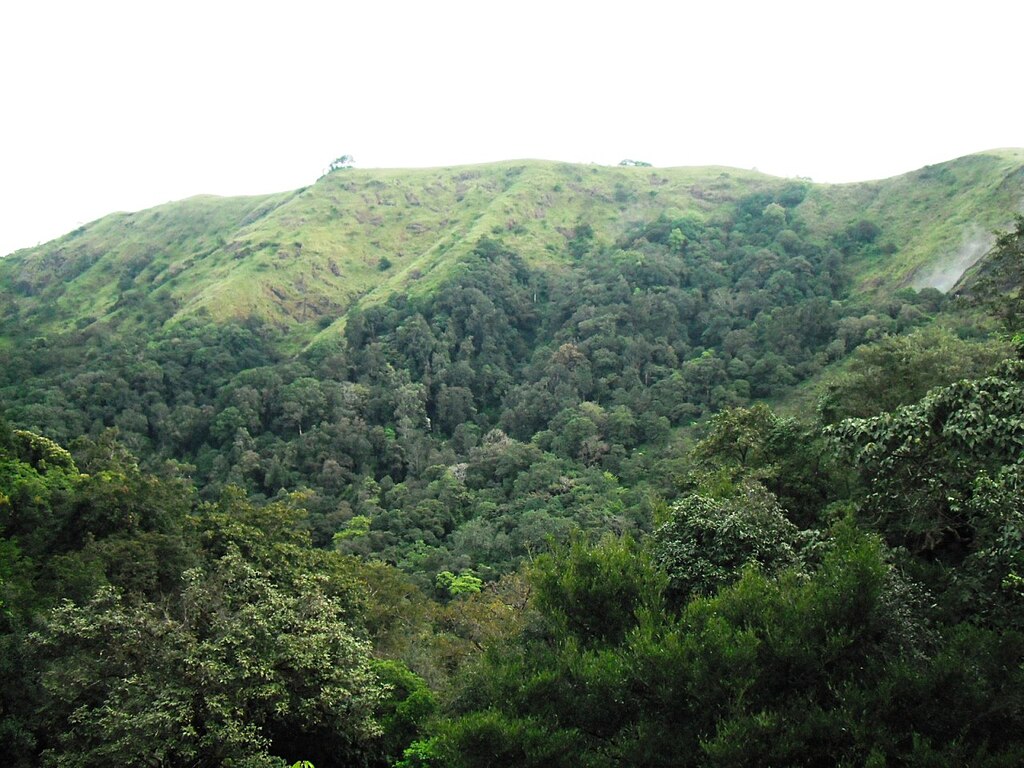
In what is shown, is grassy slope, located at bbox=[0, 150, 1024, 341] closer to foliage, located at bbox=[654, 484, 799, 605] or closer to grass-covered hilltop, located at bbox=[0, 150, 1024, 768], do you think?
grass-covered hilltop, located at bbox=[0, 150, 1024, 768]

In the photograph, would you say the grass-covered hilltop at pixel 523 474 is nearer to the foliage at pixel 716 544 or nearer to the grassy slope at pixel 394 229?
the foliage at pixel 716 544

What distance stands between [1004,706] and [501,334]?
81.7 m

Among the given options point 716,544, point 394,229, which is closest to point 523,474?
point 716,544

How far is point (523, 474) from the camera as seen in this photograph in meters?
62.3

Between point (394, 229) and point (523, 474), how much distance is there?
67.8 m

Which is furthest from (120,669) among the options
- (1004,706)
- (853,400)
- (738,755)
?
(853,400)

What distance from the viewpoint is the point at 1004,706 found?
32.8 feet

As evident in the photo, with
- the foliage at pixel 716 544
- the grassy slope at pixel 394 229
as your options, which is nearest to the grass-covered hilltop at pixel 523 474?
the foliage at pixel 716 544

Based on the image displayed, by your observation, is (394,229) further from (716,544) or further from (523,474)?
(716,544)

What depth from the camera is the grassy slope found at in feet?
288

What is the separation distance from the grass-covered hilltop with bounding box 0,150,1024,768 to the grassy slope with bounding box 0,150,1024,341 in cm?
75

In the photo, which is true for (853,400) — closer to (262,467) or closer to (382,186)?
(262,467)

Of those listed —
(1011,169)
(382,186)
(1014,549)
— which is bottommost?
(1014,549)

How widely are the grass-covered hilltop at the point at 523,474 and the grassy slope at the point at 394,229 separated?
2.46 ft
